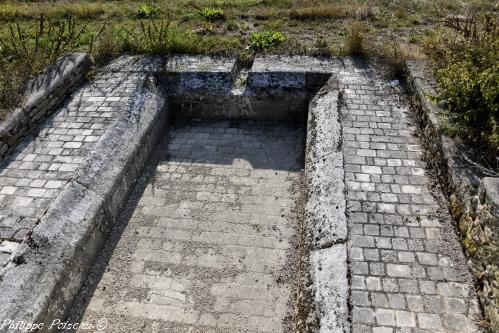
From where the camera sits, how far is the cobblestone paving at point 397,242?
12.3 feet

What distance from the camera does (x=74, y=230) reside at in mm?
4617

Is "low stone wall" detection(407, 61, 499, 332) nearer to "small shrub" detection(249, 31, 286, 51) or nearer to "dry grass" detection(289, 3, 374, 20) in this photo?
"small shrub" detection(249, 31, 286, 51)

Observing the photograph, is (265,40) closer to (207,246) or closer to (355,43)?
(355,43)

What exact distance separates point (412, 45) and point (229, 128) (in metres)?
3.93

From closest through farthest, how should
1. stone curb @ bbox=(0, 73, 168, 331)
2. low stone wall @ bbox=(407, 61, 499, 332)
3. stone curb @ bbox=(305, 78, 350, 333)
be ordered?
1. low stone wall @ bbox=(407, 61, 499, 332)
2. stone curb @ bbox=(305, 78, 350, 333)
3. stone curb @ bbox=(0, 73, 168, 331)

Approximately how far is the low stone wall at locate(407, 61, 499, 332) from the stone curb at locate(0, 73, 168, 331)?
3991 mm

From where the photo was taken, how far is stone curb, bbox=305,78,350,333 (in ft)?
12.6

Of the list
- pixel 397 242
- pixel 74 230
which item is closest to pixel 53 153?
pixel 74 230

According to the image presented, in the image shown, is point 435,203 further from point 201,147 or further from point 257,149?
point 201,147

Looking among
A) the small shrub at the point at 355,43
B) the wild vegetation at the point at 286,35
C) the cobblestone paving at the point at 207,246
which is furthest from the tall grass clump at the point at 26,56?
the small shrub at the point at 355,43

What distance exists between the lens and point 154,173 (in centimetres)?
634

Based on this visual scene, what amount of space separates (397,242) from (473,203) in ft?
2.71

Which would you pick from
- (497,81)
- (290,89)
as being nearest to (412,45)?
(290,89)

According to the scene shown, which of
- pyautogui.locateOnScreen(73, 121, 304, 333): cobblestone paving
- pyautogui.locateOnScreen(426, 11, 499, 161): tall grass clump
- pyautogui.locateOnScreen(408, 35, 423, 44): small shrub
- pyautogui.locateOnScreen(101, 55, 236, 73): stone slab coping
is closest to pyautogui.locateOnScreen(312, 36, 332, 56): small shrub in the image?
pyautogui.locateOnScreen(101, 55, 236, 73): stone slab coping
